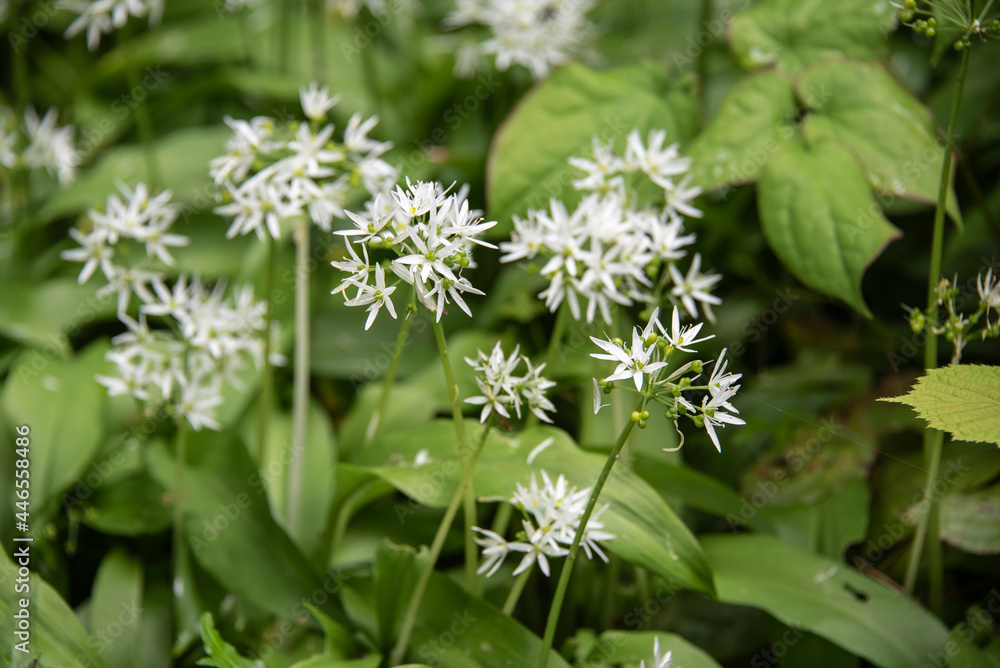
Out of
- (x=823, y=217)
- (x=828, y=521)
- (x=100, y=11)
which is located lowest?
(x=828, y=521)

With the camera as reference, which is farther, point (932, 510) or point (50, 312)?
point (50, 312)

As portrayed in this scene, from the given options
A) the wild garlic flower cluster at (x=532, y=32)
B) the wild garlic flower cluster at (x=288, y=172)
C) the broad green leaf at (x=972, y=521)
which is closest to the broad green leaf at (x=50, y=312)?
the wild garlic flower cluster at (x=288, y=172)

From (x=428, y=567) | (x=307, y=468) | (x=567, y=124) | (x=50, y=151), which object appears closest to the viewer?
(x=428, y=567)

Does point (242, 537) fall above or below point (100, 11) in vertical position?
below

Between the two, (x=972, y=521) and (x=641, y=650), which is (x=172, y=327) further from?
(x=972, y=521)

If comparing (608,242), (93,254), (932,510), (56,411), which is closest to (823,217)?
(608,242)

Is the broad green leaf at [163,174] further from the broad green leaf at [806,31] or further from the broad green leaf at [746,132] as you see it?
the broad green leaf at [806,31]

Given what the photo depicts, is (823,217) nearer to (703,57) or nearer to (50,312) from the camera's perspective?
(703,57)

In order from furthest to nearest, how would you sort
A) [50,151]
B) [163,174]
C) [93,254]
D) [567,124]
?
1. [163,174]
2. [50,151]
3. [567,124]
4. [93,254]
